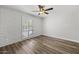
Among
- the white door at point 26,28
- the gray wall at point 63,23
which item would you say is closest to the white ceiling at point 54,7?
the gray wall at point 63,23

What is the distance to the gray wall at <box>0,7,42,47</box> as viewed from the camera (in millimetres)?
1818

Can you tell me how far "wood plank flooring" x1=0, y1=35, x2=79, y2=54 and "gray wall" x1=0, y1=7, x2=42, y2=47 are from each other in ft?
0.42

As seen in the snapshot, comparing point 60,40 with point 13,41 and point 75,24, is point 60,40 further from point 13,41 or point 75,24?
point 13,41

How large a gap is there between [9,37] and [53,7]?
1.06 m

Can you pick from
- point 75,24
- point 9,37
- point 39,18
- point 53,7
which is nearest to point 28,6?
point 39,18

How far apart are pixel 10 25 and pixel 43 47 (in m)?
0.78

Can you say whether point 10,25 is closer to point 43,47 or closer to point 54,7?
point 43,47

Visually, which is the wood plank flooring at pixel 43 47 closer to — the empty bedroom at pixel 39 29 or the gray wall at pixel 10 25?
the empty bedroom at pixel 39 29

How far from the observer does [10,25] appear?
73.5 inches

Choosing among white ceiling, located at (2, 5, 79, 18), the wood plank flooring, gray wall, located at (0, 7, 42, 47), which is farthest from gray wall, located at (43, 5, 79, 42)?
gray wall, located at (0, 7, 42, 47)

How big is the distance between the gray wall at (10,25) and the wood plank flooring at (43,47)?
0.42 ft

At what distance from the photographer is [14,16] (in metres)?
1.86

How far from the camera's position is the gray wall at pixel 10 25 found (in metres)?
1.82

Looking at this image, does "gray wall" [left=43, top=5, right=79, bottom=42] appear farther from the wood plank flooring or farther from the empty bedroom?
the wood plank flooring
